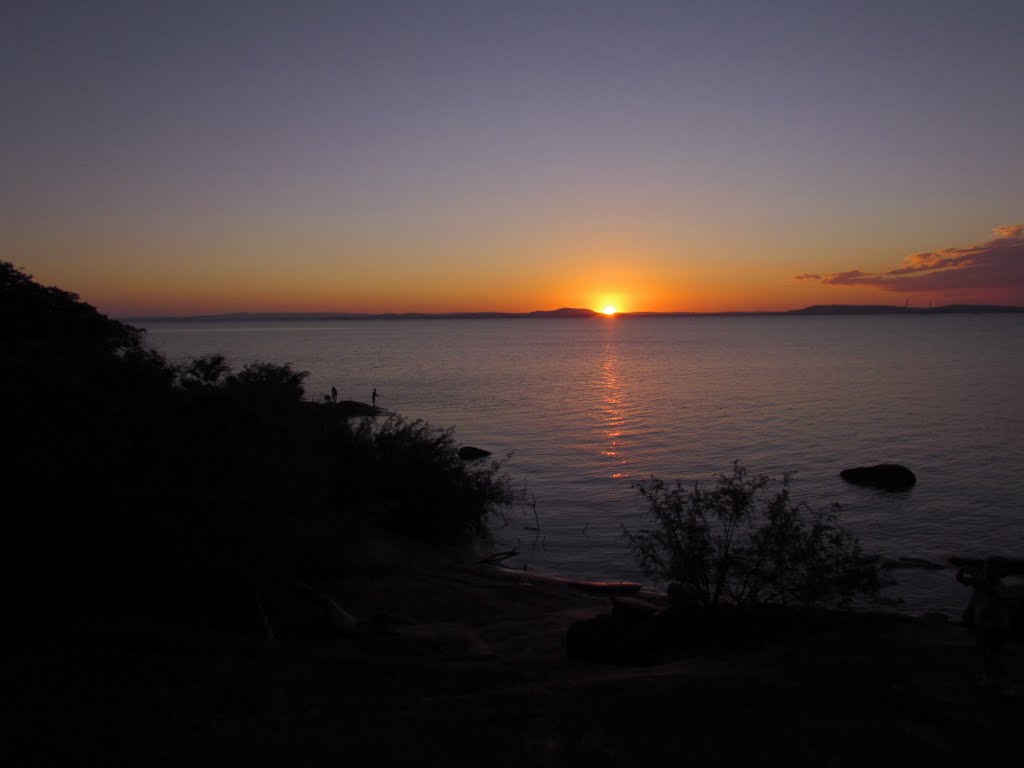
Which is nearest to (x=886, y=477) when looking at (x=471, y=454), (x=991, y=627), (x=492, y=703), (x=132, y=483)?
(x=471, y=454)

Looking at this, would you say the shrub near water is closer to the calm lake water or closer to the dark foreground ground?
the dark foreground ground

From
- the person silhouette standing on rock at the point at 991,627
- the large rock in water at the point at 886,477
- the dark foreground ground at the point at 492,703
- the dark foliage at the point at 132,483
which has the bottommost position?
the large rock in water at the point at 886,477

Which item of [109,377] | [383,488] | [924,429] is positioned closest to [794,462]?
[924,429]

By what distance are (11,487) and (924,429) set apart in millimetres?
51086

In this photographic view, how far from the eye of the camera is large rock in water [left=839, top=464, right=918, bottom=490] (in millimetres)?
33312

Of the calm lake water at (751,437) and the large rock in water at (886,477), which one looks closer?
the calm lake water at (751,437)

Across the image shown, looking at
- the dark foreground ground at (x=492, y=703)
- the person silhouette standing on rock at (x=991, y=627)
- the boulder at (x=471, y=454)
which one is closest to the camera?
the dark foreground ground at (x=492, y=703)

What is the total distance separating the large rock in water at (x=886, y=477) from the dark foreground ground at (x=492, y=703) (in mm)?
21532

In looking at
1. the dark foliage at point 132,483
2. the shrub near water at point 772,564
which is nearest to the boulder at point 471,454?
→ the dark foliage at point 132,483

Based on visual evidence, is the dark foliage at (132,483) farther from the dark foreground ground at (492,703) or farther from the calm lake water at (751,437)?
the calm lake water at (751,437)

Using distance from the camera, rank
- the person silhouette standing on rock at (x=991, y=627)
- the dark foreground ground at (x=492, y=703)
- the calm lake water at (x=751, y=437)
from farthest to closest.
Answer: the calm lake water at (x=751, y=437) → the person silhouette standing on rock at (x=991, y=627) → the dark foreground ground at (x=492, y=703)

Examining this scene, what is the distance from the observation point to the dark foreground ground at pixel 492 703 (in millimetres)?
8477

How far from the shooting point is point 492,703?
10039 millimetres

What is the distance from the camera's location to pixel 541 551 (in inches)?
1002
